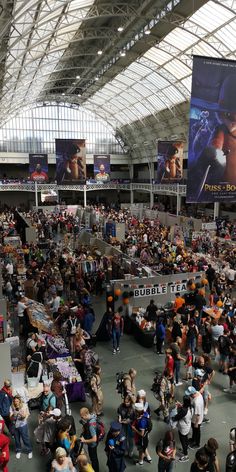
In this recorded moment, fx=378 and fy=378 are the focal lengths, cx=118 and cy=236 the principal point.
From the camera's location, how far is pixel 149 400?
8.13m

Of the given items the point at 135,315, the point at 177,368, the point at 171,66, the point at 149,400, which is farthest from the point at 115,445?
the point at 171,66

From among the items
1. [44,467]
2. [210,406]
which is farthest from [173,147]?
[44,467]

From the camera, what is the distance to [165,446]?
206 inches

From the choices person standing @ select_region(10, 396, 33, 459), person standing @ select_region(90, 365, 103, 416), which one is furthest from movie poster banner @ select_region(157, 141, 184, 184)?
person standing @ select_region(10, 396, 33, 459)

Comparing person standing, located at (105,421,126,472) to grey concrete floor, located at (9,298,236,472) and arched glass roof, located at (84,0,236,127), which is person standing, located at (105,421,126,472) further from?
arched glass roof, located at (84,0,236,127)

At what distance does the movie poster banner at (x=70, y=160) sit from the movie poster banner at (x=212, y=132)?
16.3 m

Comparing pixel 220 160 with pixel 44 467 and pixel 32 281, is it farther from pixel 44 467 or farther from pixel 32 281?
pixel 32 281

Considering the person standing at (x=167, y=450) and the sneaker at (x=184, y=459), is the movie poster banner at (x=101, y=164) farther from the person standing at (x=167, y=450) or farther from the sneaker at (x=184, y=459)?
the person standing at (x=167, y=450)

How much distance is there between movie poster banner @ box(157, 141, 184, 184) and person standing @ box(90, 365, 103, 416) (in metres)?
20.2

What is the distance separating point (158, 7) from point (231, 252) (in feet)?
46.0

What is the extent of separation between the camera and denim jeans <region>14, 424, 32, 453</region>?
6305mm

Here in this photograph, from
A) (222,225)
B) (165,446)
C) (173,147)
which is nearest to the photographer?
(165,446)

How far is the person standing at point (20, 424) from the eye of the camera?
6168mm

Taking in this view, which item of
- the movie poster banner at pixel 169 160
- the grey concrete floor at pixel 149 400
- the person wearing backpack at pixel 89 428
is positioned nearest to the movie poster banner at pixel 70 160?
the movie poster banner at pixel 169 160
